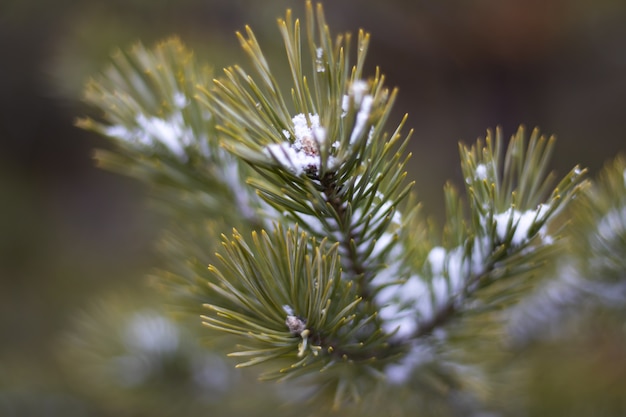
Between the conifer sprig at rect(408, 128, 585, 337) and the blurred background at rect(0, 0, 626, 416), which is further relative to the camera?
the blurred background at rect(0, 0, 626, 416)

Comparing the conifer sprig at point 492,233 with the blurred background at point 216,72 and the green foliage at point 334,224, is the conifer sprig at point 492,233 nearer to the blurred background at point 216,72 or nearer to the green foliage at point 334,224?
the green foliage at point 334,224

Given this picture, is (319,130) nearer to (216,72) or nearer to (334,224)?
(334,224)

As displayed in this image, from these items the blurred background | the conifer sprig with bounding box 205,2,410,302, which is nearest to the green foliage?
Result: the conifer sprig with bounding box 205,2,410,302

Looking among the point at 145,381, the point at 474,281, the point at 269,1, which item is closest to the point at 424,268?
the point at 474,281

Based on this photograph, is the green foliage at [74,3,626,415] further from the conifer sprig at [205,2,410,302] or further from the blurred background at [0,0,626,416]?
the blurred background at [0,0,626,416]

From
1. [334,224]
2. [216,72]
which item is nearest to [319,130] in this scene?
[334,224]

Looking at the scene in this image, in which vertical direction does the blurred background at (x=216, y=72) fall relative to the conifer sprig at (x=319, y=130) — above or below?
above

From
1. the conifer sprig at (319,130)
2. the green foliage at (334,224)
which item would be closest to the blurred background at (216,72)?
the green foliage at (334,224)
